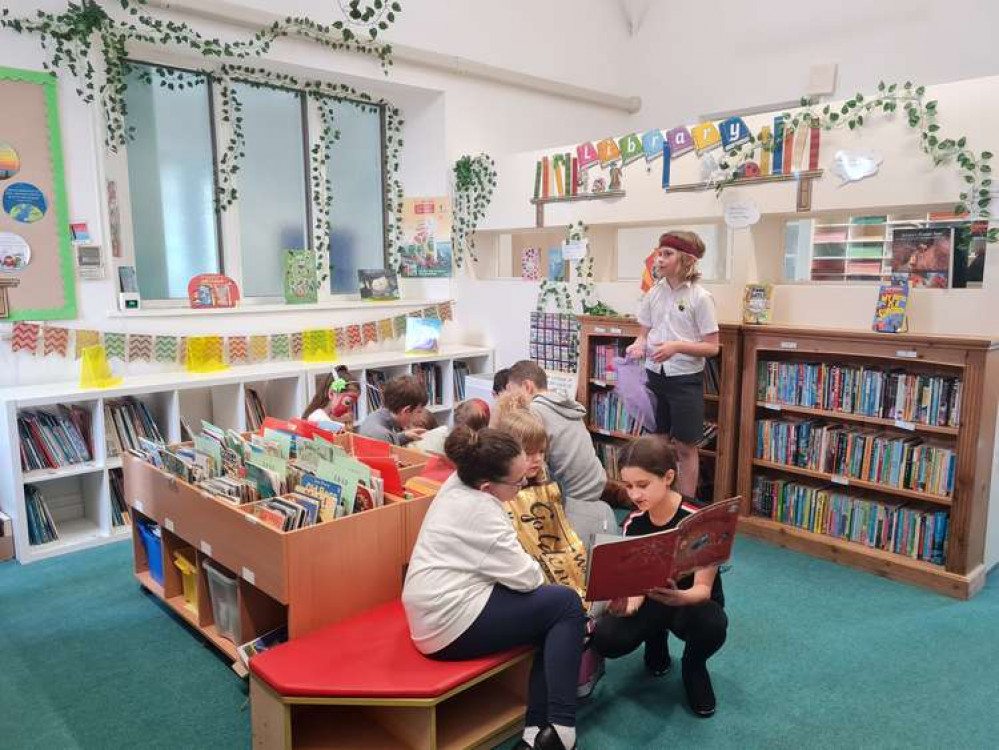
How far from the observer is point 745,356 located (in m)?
4.01

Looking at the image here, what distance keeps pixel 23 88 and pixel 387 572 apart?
346 cm

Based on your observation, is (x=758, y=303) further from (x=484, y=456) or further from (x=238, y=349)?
(x=238, y=349)

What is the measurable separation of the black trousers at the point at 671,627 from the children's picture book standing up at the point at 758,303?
1.94 metres

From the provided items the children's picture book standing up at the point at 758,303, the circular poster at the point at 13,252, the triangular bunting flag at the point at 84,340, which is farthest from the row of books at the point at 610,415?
the circular poster at the point at 13,252

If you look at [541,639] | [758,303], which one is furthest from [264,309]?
[541,639]

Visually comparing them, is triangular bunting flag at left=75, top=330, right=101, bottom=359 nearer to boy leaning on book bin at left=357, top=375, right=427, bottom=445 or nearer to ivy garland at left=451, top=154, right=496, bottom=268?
boy leaning on book bin at left=357, top=375, right=427, bottom=445

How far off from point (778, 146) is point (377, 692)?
334 centimetres

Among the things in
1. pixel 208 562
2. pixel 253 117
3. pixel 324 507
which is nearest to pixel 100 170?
pixel 253 117

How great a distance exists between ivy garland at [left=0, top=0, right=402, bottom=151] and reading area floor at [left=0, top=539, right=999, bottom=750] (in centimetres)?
275

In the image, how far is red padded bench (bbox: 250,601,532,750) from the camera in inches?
79.6

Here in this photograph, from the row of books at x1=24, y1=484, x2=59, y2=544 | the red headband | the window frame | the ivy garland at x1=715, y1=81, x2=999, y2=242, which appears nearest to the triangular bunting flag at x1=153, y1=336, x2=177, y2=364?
the window frame

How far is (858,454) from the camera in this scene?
12.3 ft

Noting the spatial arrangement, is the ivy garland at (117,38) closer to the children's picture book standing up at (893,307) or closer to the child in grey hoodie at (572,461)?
the child in grey hoodie at (572,461)

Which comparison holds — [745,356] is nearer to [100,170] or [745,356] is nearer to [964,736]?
[964,736]
